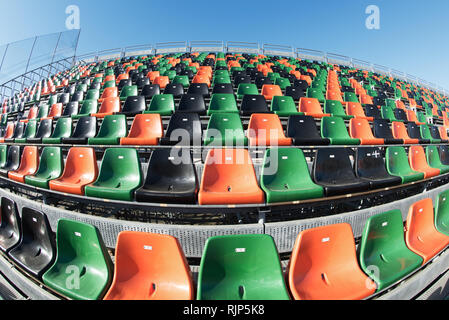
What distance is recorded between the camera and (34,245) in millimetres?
1685

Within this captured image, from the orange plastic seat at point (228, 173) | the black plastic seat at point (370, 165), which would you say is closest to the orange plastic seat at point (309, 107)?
the black plastic seat at point (370, 165)

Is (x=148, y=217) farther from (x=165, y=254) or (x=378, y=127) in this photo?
(x=378, y=127)

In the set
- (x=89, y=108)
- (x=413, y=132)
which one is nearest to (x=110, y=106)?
(x=89, y=108)

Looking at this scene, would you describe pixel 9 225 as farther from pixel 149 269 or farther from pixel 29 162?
pixel 149 269

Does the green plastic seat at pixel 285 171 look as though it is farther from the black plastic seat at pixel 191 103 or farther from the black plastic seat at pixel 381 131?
the black plastic seat at pixel 381 131

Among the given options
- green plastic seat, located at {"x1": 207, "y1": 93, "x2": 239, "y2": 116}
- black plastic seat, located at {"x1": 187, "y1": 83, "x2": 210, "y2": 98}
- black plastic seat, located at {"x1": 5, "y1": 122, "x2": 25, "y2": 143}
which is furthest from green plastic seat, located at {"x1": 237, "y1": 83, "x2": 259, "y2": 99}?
black plastic seat, located at {"x1": 5, "y1": 122, "x2": 25, "y2": 143}

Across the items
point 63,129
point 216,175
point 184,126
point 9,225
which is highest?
point 63,129

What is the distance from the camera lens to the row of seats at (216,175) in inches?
66.2

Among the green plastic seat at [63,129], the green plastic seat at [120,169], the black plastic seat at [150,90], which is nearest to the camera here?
the green plastic seat at [120,169]

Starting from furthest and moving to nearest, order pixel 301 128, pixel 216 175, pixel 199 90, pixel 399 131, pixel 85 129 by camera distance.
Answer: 1. pixel 199 90
2. pixel 399 131
3. pixel 85 129
4. pixel 301 128
5. pixel 216 175

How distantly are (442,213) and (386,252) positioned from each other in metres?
1.39

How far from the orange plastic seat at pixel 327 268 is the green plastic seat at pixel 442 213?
1.59m

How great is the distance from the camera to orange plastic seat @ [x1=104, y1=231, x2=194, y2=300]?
1.21 metres

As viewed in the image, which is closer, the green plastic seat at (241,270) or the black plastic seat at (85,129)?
the green plastic seat at (241,270)
